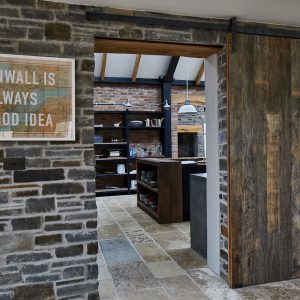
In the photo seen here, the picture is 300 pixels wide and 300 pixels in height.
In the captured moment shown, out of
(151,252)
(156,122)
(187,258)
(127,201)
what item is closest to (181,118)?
(156,122)

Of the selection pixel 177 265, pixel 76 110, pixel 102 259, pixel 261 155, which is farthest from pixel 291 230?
pixel 76 110

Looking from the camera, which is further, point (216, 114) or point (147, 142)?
point (147, 142)

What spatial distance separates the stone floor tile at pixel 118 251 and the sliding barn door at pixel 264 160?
4.23ft

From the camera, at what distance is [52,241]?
99.3 inches

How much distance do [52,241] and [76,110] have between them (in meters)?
1.05

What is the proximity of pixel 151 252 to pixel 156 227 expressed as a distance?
1.15 m

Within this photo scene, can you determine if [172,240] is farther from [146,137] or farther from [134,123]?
[146,137]

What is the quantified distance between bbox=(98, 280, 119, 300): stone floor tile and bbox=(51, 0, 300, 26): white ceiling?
7.98ft

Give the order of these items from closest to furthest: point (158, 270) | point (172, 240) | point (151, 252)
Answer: point (158, 270) < point (151, 252) < point (172, 240)

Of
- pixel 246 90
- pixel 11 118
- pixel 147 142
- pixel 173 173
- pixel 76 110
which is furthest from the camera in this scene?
pixel 147 142

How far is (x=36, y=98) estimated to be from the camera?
2473mm

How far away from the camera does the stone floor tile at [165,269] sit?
327 cm

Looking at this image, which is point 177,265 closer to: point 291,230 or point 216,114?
point 291,230

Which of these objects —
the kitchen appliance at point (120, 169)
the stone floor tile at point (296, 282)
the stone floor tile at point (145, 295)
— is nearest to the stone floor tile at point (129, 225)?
the stone floor tile at point (145, 295)
